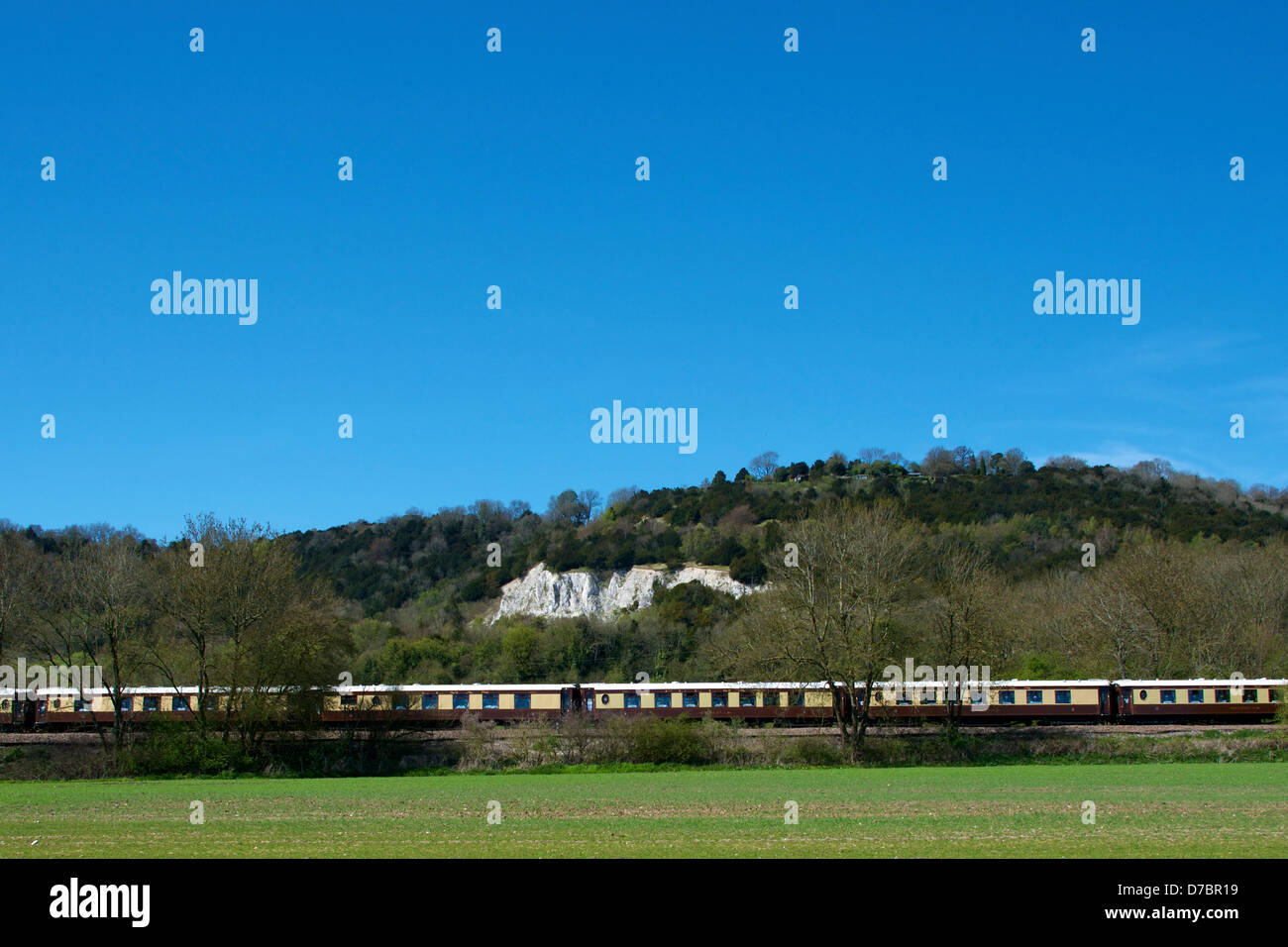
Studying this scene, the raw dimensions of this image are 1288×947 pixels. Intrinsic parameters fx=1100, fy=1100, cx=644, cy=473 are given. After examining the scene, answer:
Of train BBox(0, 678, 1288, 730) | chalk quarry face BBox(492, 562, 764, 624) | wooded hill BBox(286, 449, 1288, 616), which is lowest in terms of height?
train BBox(0, 678, 1288, 730)

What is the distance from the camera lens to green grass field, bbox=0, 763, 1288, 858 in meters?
17.1

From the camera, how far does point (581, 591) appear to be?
154000mm

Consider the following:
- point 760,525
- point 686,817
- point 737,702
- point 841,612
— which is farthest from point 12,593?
point 760,525

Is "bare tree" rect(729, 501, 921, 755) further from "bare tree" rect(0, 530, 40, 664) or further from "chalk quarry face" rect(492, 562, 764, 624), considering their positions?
"chalk quarry face" rect(492, 562, 764, 624)

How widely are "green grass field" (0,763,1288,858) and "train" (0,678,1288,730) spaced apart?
1469 centimetres

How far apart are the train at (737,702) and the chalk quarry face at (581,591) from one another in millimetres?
84669

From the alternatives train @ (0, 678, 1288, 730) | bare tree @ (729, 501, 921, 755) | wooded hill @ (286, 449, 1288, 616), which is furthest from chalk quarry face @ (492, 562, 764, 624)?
bare tree @ (729, 501, 921, 755)

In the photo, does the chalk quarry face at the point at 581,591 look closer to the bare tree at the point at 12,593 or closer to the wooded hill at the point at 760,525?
the wooded hill at the point at 760,525

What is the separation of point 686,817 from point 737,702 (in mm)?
34868

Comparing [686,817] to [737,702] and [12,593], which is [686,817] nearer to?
[737,702]

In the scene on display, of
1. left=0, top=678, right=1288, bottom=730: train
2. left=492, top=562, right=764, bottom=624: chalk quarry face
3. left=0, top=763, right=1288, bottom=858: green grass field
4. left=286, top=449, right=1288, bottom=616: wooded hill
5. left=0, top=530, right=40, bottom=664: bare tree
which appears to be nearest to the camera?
left=0, top=763, right=1288, bottom=858: green grass field

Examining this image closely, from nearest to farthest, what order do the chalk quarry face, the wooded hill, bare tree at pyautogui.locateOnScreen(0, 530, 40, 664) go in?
1. bare tree at pyautogui.locateOnScreen(0, 530, 40, 664)
2. the wooded hill
3. the chalk quarry face
